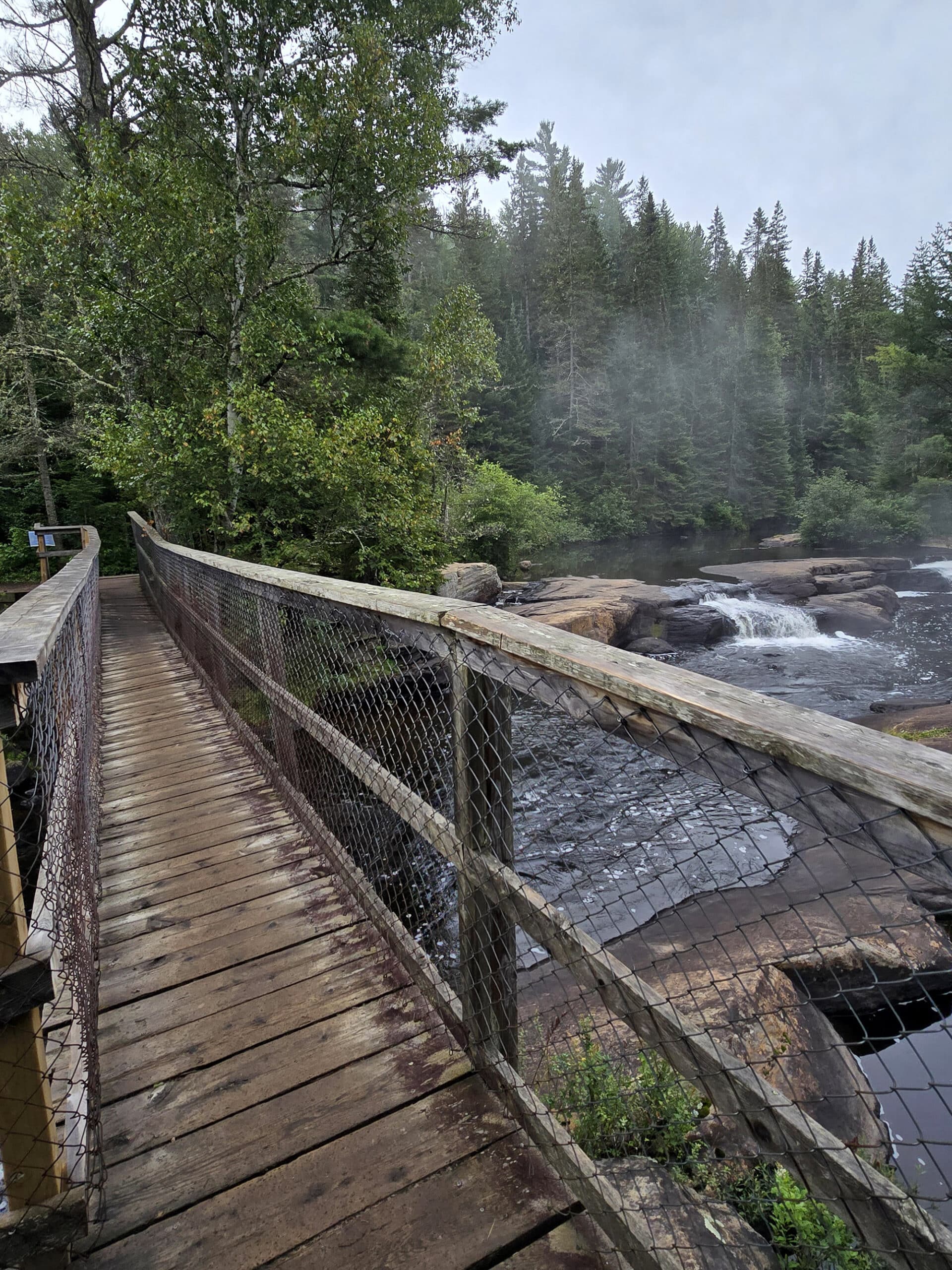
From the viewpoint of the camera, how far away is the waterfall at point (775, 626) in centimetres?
1418

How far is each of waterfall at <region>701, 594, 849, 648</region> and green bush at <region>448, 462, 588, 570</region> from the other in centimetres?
744

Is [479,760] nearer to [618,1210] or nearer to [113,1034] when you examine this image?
[618,1210]

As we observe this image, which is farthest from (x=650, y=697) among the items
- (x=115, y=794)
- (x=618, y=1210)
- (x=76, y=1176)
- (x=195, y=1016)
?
(x=115, y=794)

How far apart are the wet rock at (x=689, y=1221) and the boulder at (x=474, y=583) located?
1250cm

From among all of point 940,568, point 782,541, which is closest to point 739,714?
point 940,568

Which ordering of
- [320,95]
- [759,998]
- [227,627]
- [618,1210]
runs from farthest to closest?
[320,95], [227,627], [759,998], [618,1210]

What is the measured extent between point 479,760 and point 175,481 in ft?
30.3

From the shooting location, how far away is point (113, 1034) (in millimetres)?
2168

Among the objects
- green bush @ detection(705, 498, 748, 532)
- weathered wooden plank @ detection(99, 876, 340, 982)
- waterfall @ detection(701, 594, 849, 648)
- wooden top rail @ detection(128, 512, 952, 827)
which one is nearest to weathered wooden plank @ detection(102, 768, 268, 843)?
weathered wooden plank @ detection(99, 876, 340, 982)

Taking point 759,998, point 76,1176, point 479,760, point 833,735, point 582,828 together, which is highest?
point 833,735

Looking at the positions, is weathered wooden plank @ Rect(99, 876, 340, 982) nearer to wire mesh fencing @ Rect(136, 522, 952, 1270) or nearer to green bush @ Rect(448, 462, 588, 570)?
wire mesh fencing @ Rect(136, 522, 952, 1270)

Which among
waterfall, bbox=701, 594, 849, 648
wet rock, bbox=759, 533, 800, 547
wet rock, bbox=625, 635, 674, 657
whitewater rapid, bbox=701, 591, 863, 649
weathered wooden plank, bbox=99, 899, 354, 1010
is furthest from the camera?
wet rock, bbox=759, 533, 800, 547

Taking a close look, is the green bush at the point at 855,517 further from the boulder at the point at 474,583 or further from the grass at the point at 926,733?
the grass at the point at 926,733

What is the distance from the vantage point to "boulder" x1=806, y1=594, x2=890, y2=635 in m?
14.5
